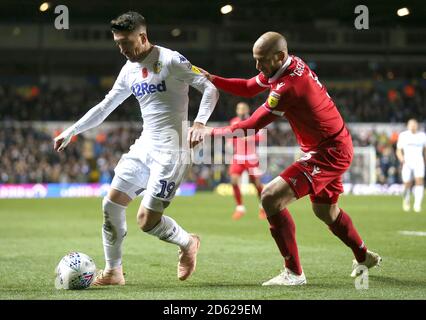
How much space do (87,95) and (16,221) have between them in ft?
80.5

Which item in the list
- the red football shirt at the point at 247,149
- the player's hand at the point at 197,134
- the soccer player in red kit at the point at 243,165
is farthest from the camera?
the red football shirt at the point at 247,149

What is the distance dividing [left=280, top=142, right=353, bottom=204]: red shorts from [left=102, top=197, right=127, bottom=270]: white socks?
5.23ft

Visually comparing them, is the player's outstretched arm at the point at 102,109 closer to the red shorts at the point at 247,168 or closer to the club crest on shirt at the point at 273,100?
the club crest on shirt at the point at 273,100

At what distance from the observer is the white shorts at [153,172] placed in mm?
7504

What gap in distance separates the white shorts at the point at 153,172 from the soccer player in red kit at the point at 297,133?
2.36 ft

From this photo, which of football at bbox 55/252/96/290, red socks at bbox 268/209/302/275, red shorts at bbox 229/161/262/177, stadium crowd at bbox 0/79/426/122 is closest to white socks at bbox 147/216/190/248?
football at bbox 55/252/96/290

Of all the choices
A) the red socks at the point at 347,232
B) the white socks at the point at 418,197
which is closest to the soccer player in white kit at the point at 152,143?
the red socks at the point at 347,232

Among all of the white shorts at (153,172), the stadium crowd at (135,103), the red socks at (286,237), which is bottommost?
the red socks at (286,237)

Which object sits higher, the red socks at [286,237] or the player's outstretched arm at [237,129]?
the player's outstretched arm at [237,129]

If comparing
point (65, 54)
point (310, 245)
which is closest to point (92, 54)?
point (65, 54)

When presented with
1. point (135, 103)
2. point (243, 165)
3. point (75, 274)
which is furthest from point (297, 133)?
point (135, 103)

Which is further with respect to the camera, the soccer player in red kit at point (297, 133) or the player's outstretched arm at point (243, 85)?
the player's outstretched arm at point (243, 85)
